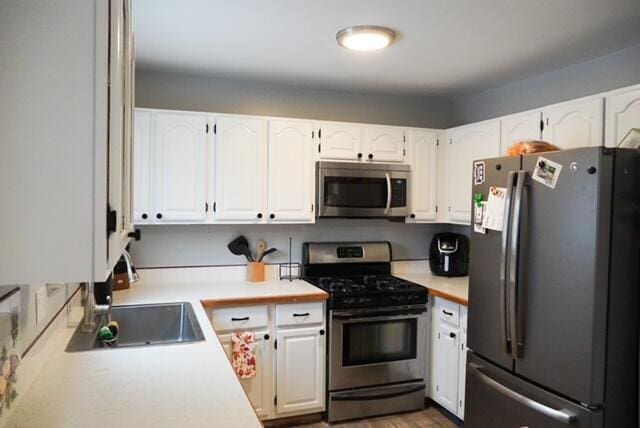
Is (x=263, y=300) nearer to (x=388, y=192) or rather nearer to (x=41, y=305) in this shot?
(x=388, y=192)

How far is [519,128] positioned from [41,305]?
272cm

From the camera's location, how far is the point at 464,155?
3385 mm

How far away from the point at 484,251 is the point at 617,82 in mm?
1323

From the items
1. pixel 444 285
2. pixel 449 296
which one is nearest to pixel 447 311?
pixel 449 296

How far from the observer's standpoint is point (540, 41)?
8.14 ft

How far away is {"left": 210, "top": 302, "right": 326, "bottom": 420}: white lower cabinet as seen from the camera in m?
2.88

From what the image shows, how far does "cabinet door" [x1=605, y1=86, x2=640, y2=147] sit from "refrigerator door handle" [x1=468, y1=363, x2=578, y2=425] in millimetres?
1303

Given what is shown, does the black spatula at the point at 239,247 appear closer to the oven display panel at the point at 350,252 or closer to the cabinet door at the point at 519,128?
the oven display panel at the point at 350,252

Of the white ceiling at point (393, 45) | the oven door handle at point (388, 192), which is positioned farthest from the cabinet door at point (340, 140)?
the white ceiling at point (393, 45)

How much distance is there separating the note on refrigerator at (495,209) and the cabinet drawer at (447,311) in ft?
2.70

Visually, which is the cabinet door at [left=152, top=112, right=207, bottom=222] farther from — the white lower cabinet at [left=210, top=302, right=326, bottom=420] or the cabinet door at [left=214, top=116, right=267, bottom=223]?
the white lower cabinet at [left=210, top=302, right=326, bottom=420]

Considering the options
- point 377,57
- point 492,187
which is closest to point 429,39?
point 377,57

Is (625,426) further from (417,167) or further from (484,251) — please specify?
(417,167)

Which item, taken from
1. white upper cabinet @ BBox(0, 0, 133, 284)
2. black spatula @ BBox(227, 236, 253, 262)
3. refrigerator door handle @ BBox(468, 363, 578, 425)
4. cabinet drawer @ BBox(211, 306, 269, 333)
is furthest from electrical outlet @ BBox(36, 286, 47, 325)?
refrigerator door handle @ BBox(468, 363, 578, 425)
